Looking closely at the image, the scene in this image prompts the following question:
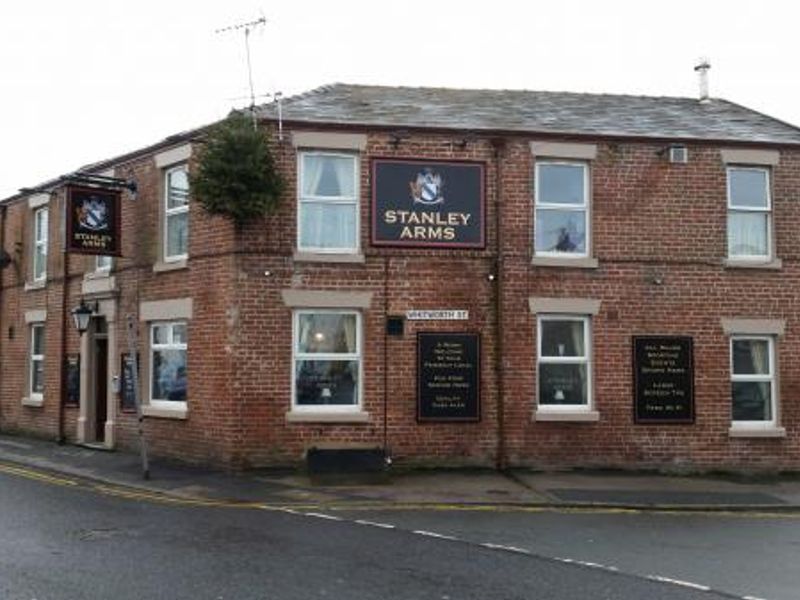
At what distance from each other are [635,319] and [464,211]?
3.55 m

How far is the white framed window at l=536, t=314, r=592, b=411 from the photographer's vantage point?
671 inches

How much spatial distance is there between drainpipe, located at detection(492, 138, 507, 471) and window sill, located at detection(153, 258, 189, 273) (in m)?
5.44

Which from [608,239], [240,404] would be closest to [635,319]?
[608,239]

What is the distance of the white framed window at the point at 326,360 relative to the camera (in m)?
16.5

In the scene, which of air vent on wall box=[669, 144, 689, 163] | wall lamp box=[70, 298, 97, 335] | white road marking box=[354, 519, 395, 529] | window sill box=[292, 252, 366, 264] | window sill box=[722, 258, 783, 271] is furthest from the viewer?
wall lamp box=[70, 298, 97, 335]

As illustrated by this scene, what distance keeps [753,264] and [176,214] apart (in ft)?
34.2

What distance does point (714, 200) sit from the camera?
57.4 feet

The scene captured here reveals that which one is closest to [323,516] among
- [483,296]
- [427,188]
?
[483,296]

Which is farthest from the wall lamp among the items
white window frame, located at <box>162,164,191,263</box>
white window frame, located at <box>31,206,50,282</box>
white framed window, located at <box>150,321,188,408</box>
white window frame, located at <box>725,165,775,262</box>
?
white window frame, located at <box>725,165,775,262</box>

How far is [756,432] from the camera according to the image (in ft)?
56.5

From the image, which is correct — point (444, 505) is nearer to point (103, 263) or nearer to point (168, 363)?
point (168, 363)

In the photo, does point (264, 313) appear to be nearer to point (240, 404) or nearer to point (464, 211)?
point (240, 404)

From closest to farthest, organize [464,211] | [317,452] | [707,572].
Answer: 1. [707,572]
2. [317,452]
3. [464,211]

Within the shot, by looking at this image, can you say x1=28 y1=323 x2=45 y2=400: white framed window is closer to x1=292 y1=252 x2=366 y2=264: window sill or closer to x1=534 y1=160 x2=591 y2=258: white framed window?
x1=292 y1=252 x2=366 y2=264: window sill
